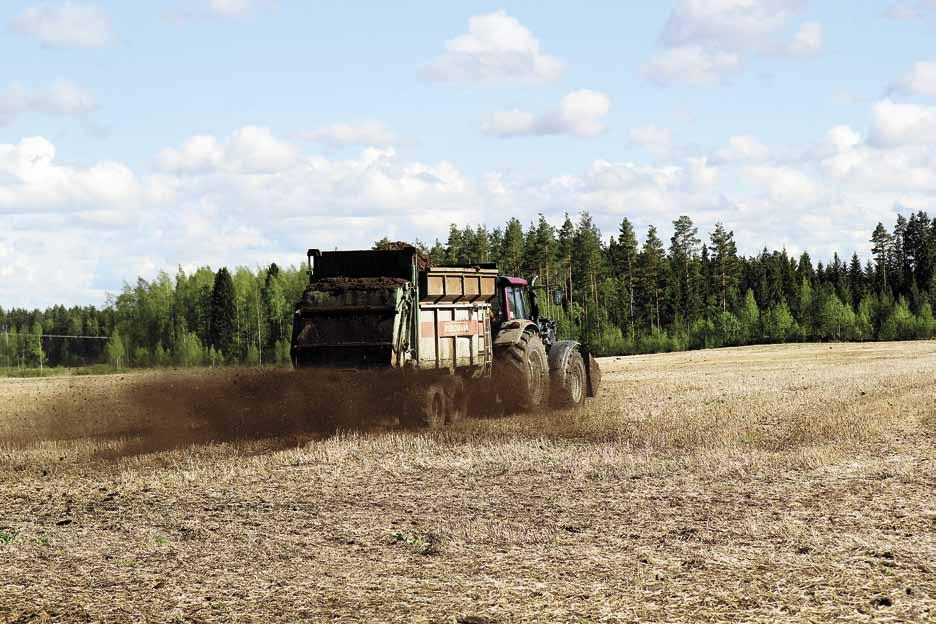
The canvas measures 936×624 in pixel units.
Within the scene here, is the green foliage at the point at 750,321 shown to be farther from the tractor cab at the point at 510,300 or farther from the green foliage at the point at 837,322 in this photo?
the tractor cab at the point at 510,300

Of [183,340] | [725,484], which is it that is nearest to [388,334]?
[725,484]

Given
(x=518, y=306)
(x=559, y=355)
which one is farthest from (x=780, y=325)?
(x=518, y=306)

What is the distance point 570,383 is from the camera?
75.2 feet

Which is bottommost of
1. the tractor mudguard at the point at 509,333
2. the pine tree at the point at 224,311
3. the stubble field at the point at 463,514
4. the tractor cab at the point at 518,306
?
the stubble field at the point at 463,514

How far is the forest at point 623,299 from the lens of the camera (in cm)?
9781

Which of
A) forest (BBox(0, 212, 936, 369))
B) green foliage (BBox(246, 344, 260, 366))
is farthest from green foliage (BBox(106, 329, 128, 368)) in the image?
green foliage (BBox(246, 344, 260, 366))

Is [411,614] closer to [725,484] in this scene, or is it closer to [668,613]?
[668,613]

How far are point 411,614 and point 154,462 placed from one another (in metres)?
9.20

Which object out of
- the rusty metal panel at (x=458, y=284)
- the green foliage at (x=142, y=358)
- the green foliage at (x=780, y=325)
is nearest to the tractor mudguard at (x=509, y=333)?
the rusty metal panel at (x=458, y=284)

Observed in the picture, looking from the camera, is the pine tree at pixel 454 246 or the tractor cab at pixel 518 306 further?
the pine tree at pixel 454 246

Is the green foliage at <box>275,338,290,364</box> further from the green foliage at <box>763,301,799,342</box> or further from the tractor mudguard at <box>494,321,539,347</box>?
the tractor mudguard at <box>494,321,539,347</box>

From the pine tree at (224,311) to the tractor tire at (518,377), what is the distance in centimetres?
8109

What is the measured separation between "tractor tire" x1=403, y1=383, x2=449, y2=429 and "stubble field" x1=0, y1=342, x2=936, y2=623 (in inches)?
15.9

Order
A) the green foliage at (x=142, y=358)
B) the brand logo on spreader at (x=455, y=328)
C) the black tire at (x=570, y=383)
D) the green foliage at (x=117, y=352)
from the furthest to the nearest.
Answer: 1. the green foliage at (x=117, y=352)
2. the green foliage at (x=142, y=358)
3. the black tire at (x=570, y=383)
4. the brand logo on spreader at (x=455, y=328)
